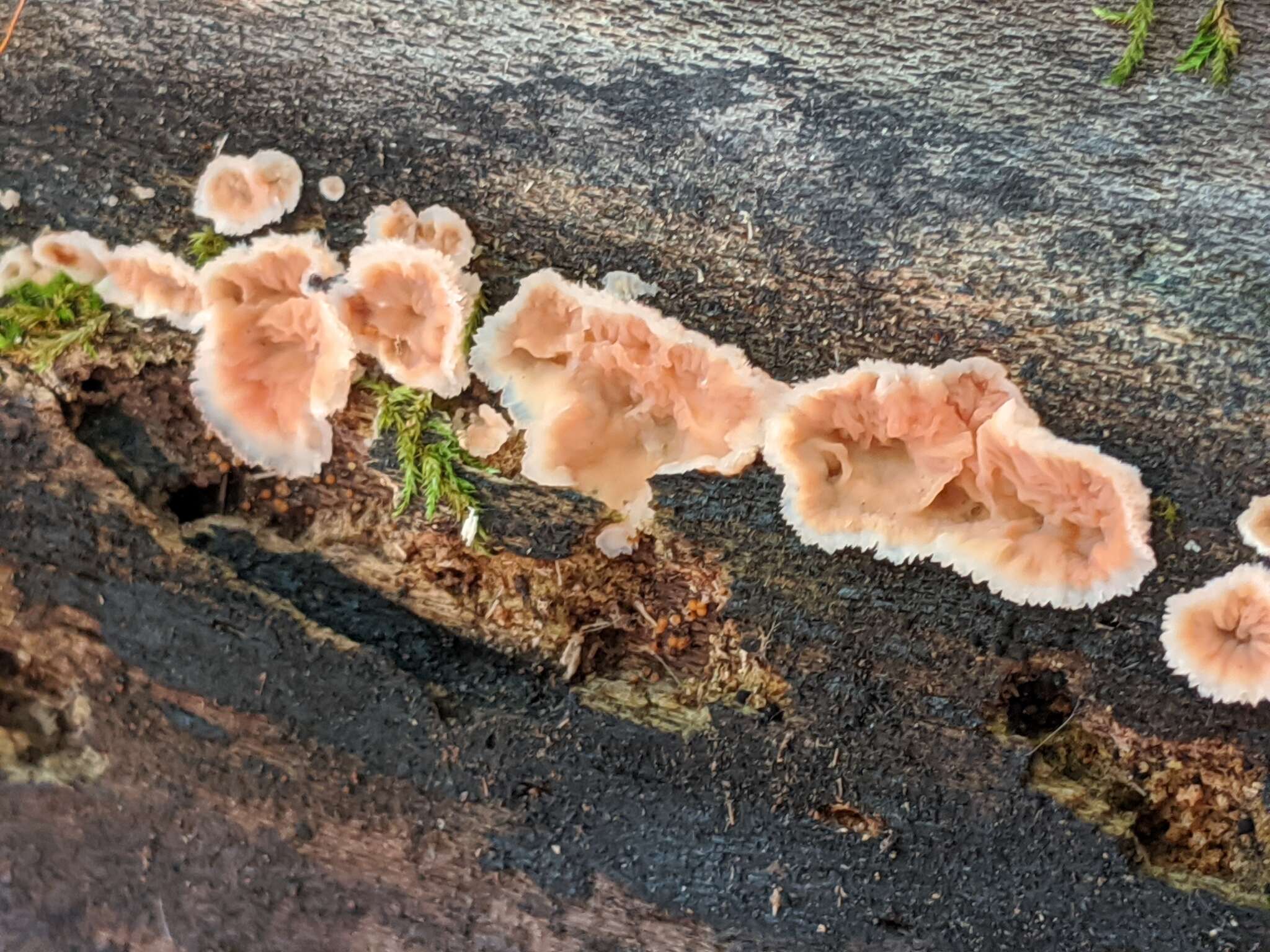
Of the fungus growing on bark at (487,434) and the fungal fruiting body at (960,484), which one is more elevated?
the fungal fruiting body at (960,484)

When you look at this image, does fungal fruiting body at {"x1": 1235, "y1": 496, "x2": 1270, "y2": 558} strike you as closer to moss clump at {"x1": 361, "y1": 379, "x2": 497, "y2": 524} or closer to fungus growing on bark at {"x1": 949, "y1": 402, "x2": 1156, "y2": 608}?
fungus growing on bark at {"x1": 949, "y1": 402, "x2": 1156, "y2": 608}

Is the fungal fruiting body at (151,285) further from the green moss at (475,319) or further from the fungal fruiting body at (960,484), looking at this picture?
the fungal fruiting body at (960,484)

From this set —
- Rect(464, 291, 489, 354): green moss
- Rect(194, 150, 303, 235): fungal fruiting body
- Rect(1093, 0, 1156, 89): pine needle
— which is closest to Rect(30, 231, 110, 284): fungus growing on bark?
Rect(194, 150, 303, 235): fungal fruiting body

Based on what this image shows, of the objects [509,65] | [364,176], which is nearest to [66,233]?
[364,176]

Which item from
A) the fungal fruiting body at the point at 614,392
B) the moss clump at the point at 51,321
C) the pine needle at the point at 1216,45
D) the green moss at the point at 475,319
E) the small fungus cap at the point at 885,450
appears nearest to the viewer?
the pine needle at the point at 1216,45

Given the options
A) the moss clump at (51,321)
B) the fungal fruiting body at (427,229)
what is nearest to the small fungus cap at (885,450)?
the fungal fruiting body at (427,229)

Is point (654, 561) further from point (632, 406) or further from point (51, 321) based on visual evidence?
point (51, 321)

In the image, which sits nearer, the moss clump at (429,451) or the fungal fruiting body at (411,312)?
the fungal fruiting body at (411,312)
